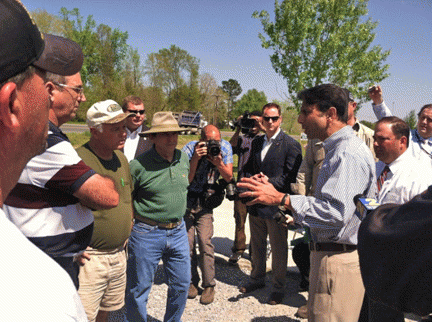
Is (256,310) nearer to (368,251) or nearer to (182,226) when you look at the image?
(182,226)

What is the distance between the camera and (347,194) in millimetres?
2113

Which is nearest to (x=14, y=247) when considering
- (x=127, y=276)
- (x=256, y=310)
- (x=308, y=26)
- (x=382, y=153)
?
(x=127, y=276)

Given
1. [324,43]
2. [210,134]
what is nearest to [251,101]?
[324,43]

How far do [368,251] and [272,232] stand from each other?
3.31m

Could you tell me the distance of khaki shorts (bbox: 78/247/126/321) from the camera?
2.53m

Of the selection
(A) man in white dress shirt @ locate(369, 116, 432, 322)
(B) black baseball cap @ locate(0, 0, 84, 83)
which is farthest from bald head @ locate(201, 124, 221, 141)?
(B) black baseball cap @ locate(0, 0, 84, 83)

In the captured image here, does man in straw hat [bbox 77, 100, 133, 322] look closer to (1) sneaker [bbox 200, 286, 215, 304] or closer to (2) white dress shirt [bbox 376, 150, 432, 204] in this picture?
(1) sneaker [bbox 200, 286, 215, 304]

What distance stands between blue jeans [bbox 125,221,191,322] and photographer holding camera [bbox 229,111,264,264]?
1.61 meters

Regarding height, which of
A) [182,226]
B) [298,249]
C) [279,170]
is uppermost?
[279,170]

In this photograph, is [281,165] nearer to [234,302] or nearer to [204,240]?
[204,240]

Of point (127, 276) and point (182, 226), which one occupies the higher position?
point (182, 226)

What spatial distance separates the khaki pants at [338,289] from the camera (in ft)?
7.35

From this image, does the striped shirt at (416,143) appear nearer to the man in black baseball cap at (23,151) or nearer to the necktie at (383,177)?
the necktie at (383,177)

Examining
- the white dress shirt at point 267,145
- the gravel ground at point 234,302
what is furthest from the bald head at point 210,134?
the gravel ground at point 234,302
